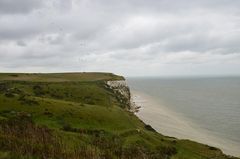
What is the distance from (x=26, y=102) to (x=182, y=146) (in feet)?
97.7

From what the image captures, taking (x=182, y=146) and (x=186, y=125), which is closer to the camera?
(x=182, y=146)

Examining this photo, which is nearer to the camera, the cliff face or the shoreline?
the shoreline

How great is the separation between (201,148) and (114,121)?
656 inches

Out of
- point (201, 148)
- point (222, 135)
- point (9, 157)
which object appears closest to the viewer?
point (9, 157)

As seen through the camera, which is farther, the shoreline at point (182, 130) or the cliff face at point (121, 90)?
the cliff face at point (121, 90)

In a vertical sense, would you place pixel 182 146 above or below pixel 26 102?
below

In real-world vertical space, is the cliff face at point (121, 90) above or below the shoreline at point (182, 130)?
above

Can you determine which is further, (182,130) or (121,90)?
(121,90)

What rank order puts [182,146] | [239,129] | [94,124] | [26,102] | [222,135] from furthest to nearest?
[239,129]
[222,135]
[26,102]
[94,124]
[182,146]

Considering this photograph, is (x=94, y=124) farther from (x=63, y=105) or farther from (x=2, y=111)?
(x=2, y=111)

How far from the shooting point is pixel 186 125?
94875mm

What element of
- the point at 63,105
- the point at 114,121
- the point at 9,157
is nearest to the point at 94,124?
the point at 114,121

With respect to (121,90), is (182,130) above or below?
below

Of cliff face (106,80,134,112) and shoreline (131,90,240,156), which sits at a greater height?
cliff face (106,80,134,112)
